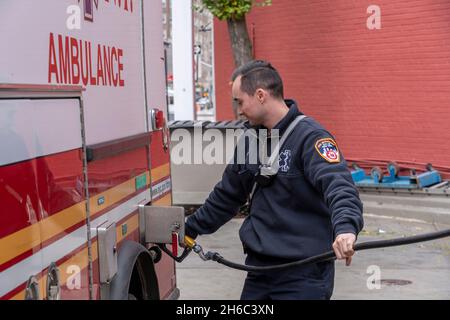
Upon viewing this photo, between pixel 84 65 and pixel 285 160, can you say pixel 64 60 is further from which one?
pixel 285 160

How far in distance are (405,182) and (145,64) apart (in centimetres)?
665

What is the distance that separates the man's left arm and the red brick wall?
7114 mm

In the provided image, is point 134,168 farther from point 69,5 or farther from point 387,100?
point 387,100

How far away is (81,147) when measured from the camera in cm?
342

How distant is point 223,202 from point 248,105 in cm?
62

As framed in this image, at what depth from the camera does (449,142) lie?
10.4 metres

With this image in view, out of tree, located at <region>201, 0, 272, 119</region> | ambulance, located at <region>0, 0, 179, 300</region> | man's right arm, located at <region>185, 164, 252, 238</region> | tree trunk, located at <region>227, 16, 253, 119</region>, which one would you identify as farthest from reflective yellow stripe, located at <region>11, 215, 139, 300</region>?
tree trunk, located at <region>227, 16, 253, 119</region>

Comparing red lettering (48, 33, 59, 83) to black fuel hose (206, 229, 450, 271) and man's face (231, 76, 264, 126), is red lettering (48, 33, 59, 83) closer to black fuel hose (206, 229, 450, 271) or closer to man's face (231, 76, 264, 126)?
man's face (231, 76, 264, 126)

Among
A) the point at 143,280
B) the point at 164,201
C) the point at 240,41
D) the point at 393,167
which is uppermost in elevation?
the point at 240,41

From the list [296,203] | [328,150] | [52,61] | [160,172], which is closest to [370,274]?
[160,172]

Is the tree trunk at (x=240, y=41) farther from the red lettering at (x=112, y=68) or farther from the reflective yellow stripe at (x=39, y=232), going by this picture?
the reflective yellow stripe at (x=39, y=232)

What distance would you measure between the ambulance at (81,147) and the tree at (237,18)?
21.3 ft

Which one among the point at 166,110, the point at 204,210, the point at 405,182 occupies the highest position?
the point at 166,110
